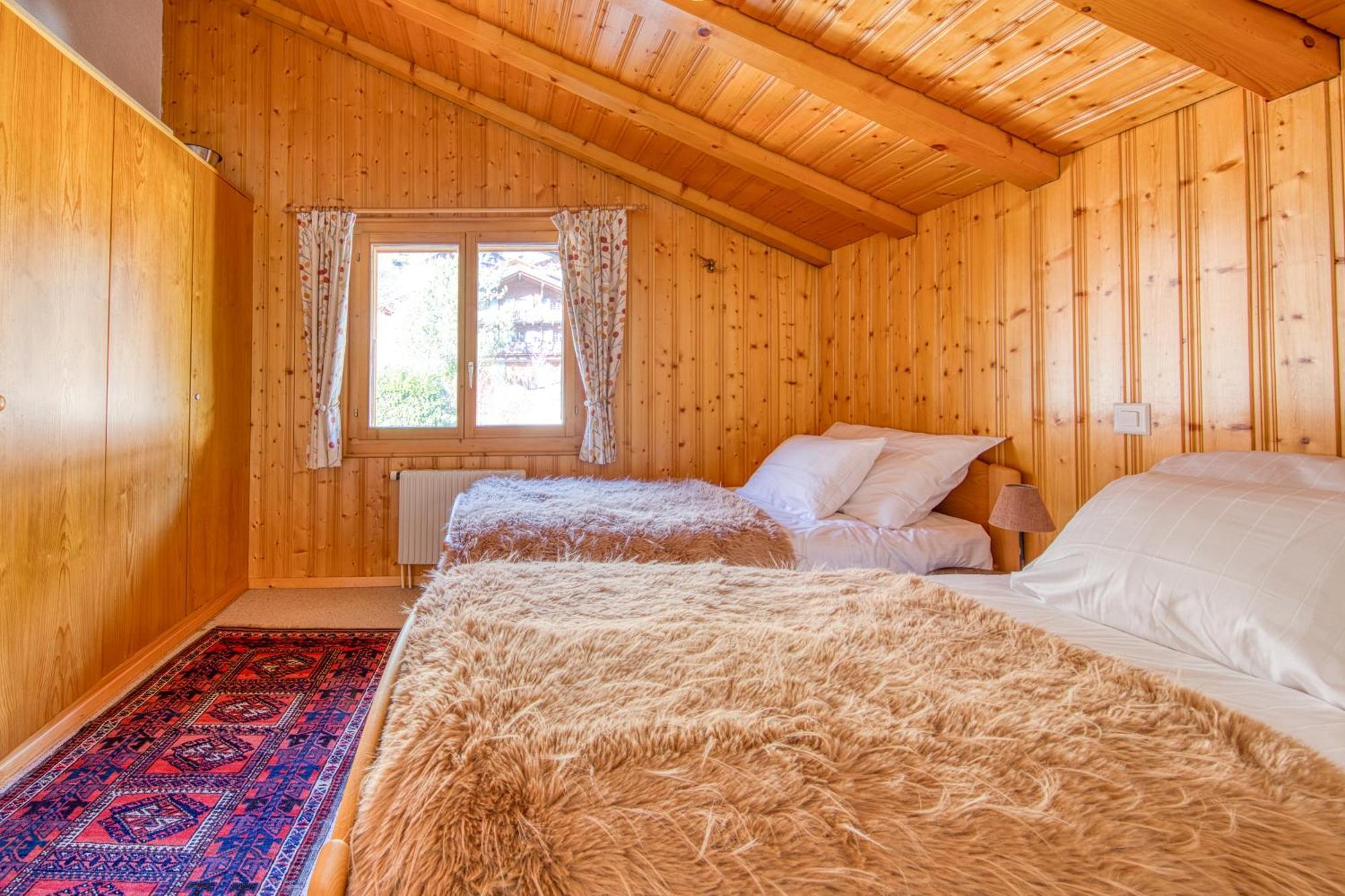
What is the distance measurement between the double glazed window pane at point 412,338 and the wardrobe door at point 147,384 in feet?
3.08

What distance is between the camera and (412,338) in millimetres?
3551

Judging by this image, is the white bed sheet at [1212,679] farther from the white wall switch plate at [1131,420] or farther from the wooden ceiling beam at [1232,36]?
the wooden ceiling beam at [1232,36]

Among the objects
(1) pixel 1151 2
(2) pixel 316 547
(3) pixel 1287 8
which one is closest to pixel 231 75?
(2) pixel 316 547

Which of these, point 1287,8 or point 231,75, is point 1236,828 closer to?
point 1287,8

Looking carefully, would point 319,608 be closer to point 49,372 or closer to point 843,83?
point 49,372

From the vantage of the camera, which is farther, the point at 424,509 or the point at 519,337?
the point at 519,337

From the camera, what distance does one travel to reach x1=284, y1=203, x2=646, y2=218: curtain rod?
342 cm

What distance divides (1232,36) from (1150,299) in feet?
2.18

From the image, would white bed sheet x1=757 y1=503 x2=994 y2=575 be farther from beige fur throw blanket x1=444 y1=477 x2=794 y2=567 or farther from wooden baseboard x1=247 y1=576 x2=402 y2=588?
wooden baseboard x1=247 y1=576 x2=402 y2=588

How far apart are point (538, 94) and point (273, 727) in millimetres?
3009

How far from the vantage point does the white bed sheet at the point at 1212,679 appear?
826 mm

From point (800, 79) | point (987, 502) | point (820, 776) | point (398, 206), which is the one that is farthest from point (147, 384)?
point (987, 502)

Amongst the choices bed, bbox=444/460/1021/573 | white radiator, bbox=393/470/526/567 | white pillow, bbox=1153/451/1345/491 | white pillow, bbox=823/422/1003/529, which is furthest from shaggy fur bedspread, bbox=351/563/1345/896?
white radiator, bbox=393/470/526/567

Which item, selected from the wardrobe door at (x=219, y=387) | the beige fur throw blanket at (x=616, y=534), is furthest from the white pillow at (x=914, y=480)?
the wardrobe door at (x=219, y=387)
